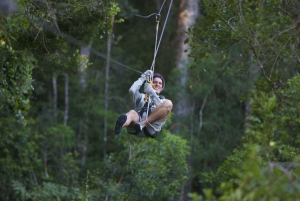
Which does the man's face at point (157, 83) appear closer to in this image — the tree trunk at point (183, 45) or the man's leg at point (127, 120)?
the man's leg at point (127, 120)

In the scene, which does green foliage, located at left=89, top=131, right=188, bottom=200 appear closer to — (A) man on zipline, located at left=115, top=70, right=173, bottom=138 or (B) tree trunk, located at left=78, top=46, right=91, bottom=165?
(A) man on zipline, located at left=115, top=70, right=173, bottom=138

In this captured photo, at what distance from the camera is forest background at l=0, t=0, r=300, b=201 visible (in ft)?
28.3

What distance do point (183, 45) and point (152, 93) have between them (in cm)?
1083

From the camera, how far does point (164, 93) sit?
19469 millimetres

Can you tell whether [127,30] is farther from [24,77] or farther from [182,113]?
[24,77]

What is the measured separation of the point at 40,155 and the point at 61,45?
9.69 meters

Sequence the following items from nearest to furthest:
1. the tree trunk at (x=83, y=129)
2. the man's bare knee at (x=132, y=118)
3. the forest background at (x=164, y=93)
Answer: the forest background at (x=164, y=93)
the man's bare knee at (x=132, y=118)
the tree trunk at (x=83, y=129)

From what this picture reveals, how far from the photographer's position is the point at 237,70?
11047mm

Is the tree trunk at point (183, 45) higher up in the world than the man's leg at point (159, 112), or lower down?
higher up

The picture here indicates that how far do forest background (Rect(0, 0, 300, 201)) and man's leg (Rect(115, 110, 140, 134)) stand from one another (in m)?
0.71

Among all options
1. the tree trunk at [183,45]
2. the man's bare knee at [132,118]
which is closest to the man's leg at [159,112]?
the man's bare knee at [132,118]

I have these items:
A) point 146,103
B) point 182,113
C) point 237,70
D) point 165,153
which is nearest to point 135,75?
point 182,113

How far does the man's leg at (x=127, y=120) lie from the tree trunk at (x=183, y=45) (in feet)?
31.7

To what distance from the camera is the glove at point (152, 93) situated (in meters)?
9.24
